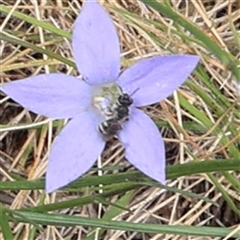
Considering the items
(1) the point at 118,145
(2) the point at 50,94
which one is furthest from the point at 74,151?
(1) the point at 118,145

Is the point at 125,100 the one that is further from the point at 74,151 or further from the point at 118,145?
the point at 118,145

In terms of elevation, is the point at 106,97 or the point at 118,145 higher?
the point at 106,97

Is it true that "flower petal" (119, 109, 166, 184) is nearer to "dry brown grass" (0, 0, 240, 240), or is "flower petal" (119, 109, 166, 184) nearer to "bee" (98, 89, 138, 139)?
"bee" (98, 89, 138, 139)

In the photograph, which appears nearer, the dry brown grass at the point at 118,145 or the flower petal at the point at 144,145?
the flower petal at the point at 144,145

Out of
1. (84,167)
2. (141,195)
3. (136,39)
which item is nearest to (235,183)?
(141,195)

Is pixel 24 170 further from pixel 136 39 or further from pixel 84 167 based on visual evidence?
pixel 84 167

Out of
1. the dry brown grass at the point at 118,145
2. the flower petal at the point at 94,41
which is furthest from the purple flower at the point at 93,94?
the dry brown grass at the point at 118,145

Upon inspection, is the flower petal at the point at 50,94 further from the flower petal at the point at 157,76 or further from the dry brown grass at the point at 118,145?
the dry brown grass at the point at 118,145
